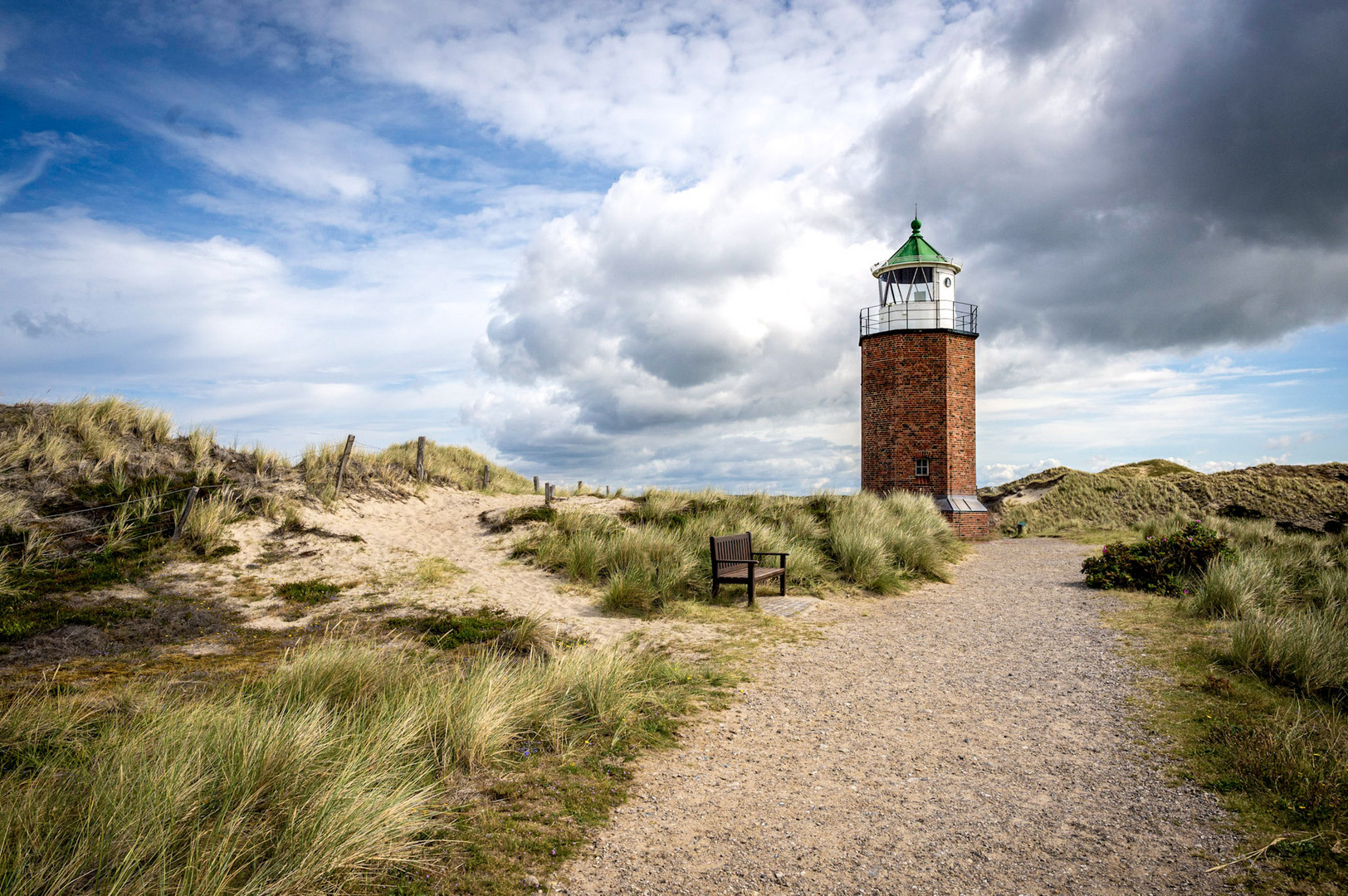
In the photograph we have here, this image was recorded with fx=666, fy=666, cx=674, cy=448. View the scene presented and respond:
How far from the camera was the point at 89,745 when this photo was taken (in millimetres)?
3984

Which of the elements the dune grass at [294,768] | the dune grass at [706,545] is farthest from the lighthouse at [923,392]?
the dune grass at [294,768]

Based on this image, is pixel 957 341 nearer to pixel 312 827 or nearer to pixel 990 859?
pixel 990 859

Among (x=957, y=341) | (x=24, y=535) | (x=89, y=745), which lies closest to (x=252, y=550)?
(x=24, y=535)

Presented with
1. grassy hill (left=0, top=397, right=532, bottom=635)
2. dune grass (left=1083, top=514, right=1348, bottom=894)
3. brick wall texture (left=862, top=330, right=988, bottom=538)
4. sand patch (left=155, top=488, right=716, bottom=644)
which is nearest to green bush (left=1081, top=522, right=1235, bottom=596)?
dune grass (left=1083, top=514, right=1348, bottom=894)

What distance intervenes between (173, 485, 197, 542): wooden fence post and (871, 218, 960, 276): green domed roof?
20.6m

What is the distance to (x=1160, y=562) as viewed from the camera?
11203mm

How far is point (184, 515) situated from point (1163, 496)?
2992cm

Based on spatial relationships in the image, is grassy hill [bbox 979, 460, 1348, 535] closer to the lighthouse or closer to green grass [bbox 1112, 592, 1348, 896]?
the lighthouse

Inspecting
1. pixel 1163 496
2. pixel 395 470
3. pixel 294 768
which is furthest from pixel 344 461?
pixel 1163 496

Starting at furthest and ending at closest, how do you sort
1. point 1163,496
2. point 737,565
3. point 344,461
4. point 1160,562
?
point 1163,496 → point 344,461 → point 1160,562 → point 737,565

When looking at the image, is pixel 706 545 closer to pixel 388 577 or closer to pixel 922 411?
pixel 388 577

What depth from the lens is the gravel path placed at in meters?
3.42

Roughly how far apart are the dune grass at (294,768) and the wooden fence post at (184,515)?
8.61 metres

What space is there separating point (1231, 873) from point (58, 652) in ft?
36.6
